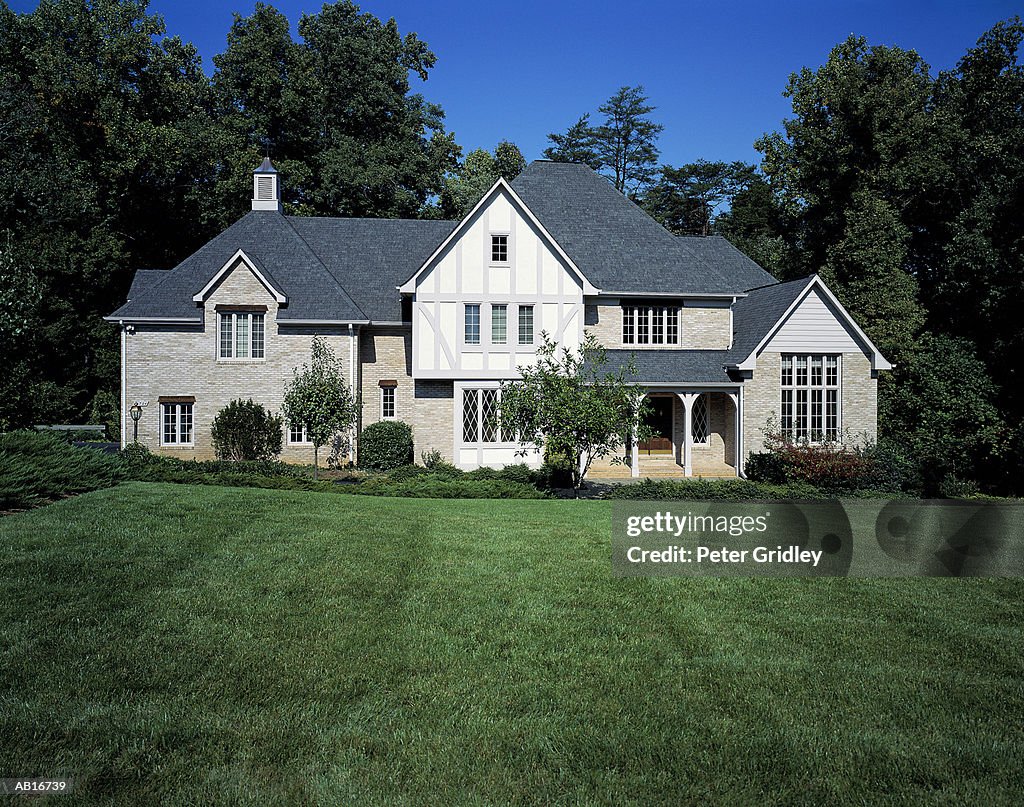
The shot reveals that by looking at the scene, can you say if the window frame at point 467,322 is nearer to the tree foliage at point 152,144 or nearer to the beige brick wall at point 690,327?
the beige brick wall at point 690,327

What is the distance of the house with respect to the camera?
2636cm

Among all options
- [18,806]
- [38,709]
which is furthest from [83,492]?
[18,806]

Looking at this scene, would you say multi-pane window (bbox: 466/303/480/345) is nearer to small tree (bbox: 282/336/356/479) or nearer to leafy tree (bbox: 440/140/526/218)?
small tree (bbox: 282/336/356/479)

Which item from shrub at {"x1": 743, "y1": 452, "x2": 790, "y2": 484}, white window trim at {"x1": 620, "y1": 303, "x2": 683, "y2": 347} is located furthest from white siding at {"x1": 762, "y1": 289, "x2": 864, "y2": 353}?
shrub at {"x1": 743, "y1": 452, "x2": 790, "y2": 484}

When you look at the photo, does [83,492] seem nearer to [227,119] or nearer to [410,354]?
[410,354]

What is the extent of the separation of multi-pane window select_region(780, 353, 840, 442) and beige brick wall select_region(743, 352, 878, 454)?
25 centimetres

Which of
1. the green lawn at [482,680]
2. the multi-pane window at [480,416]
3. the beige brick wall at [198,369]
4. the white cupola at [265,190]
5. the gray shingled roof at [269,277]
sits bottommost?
the green lawn at [482,680]

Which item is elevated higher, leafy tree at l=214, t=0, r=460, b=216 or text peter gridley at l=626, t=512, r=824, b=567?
leafy tree at l=214, t=0, r=460, b=216

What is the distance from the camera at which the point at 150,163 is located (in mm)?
37938

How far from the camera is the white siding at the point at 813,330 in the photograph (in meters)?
26.3

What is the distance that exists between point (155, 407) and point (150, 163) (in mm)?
16514

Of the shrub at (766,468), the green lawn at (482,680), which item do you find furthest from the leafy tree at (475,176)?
the green lawn at (482,680)

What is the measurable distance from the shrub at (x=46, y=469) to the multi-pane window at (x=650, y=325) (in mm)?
16695

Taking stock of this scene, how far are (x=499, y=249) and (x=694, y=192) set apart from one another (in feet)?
130
